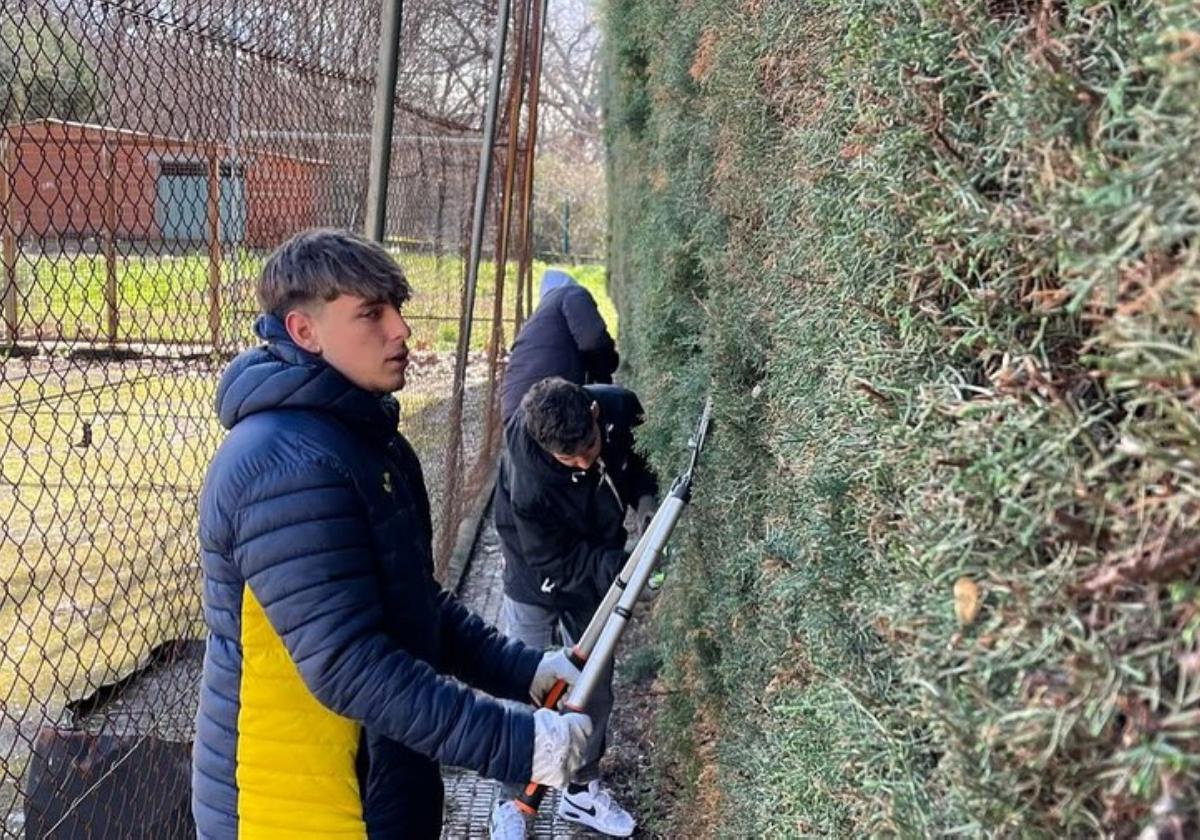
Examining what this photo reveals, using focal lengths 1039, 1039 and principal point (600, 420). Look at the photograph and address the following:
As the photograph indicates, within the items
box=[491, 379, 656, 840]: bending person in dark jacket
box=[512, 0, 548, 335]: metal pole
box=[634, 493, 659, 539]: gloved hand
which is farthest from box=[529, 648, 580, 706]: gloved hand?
box=[512, 0, 548, 335]: metal pole

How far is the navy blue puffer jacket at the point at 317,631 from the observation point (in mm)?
1849

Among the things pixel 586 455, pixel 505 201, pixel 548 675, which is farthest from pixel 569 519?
pixel 505 201

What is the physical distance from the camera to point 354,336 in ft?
6.70

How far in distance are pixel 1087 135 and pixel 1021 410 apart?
0.24 metres

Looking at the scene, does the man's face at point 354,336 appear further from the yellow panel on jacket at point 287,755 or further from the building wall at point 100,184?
the building wall at point 100,184

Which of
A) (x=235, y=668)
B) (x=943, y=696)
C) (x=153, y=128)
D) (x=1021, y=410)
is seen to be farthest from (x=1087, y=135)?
(x=153, y=128)

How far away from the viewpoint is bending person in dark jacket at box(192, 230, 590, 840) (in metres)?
1.85

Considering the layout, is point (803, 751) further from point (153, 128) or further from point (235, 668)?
point (153, 128)

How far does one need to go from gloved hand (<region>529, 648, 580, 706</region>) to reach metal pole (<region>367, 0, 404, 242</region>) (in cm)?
164

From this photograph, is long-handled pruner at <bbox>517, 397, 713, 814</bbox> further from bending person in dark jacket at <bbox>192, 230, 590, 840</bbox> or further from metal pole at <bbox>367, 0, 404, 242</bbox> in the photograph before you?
metal pole at <bbox>367, 0, 404, 242</bbox>

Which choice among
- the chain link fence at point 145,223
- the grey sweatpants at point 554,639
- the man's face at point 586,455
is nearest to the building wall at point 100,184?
the chain link fence at point 145,223

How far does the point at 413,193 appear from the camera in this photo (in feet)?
17.6

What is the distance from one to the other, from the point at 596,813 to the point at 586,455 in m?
1.48

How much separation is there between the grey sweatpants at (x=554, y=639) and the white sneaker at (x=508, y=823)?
266 mm
